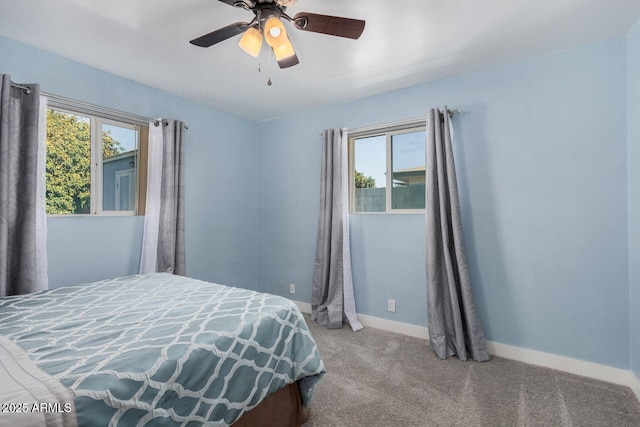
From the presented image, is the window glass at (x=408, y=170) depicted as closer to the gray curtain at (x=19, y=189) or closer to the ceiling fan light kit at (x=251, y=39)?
the ceiling fan light kit at (x=251, y=39)

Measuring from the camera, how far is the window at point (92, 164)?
2299mm

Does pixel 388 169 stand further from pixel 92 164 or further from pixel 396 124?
pixel 92 164

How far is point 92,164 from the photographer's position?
2.47 metres

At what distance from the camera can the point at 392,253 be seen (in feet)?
9.54

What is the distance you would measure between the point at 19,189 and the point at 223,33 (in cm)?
176

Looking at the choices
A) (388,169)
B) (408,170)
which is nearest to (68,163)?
(388,169)

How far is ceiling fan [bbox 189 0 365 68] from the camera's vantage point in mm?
1437

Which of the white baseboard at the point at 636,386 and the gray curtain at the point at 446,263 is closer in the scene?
the white baseboard at the point at 636,386

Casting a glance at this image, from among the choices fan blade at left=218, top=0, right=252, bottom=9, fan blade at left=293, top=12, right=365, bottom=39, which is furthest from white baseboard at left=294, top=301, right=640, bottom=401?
fan blade at left=218, top=0, right=252, bottom=9

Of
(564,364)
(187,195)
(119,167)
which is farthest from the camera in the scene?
(187,195)

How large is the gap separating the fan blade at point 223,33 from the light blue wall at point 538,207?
1.76m

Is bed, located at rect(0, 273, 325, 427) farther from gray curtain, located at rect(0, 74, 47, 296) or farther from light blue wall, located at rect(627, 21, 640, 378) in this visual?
light blue wall, located at rect(627, 21, 640, 378)

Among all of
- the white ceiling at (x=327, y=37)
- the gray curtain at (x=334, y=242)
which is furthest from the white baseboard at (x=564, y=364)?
the white ceiling at (x=327, y=37)

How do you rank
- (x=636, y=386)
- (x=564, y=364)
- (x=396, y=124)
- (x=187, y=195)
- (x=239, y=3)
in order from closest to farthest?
(x=239, y=3) → (x=636, y=386) → (x=564, y=364) → (x=396, y=124) → (x=187, y=195)
